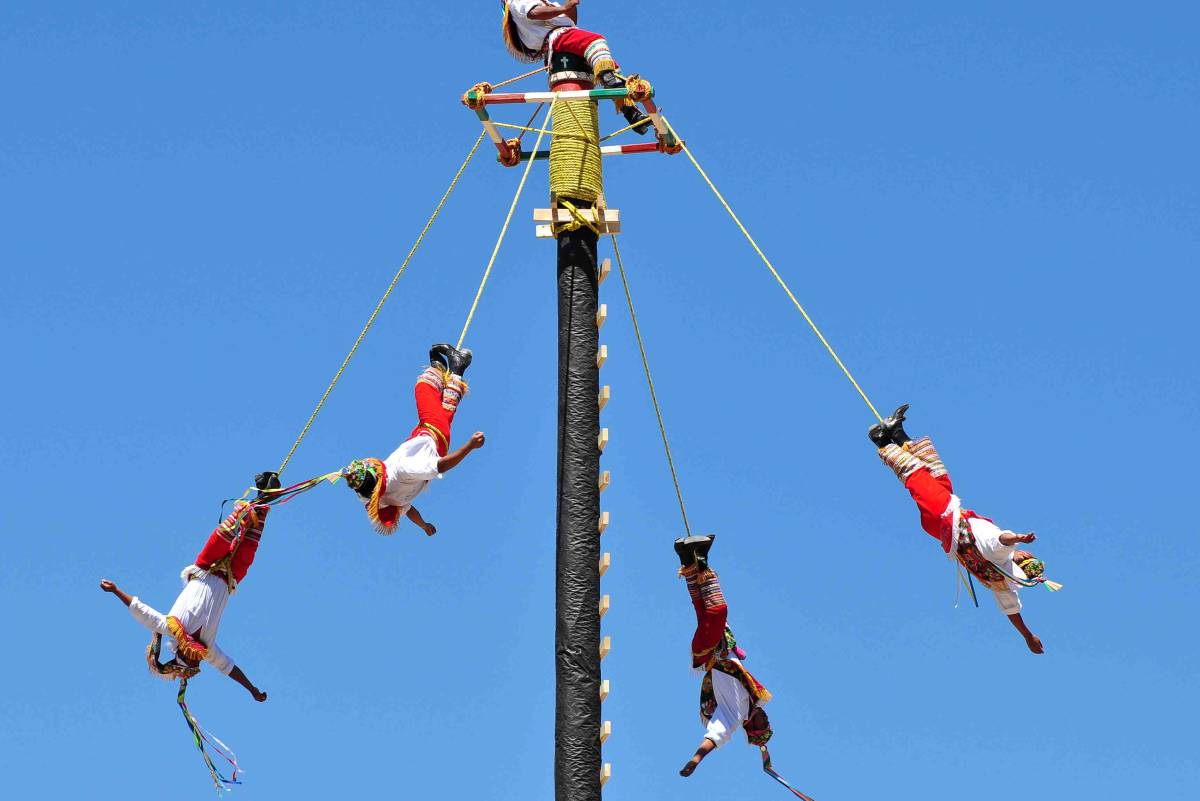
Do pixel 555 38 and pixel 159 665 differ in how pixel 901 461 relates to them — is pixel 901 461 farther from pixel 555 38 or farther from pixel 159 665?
pixel 159 665

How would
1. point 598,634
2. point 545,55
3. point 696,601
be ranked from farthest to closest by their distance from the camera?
point 545,55 < point 696,601 < point 598,634

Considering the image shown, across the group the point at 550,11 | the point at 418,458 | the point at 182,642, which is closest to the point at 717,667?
the point at 418,458

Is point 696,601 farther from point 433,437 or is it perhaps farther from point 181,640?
point 181,640

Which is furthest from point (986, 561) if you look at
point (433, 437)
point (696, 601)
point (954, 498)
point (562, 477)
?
point (433, 437)

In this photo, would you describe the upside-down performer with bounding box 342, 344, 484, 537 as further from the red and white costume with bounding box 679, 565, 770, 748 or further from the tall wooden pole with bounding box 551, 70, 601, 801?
the red and white costume with bounding box 679, 565, 770, 748

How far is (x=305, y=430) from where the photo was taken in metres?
12.8

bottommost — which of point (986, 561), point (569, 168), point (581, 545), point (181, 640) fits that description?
point (181, 640)

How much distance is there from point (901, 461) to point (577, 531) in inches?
85.0

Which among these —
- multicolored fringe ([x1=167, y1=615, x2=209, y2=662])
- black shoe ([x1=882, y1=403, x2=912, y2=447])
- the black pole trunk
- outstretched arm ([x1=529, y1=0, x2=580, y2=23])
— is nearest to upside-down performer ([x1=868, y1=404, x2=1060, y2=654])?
black shoe ([x1=882, y1=403, x2=912, y2=447])

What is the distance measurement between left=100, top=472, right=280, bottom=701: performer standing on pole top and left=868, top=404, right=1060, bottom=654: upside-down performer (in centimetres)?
401

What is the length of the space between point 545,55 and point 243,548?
12.9ft

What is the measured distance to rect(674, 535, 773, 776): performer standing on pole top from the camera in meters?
12.5

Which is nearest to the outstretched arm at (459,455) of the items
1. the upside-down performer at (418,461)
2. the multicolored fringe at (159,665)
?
the upside-down performer at (418,461)

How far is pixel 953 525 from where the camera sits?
12.3 metres
